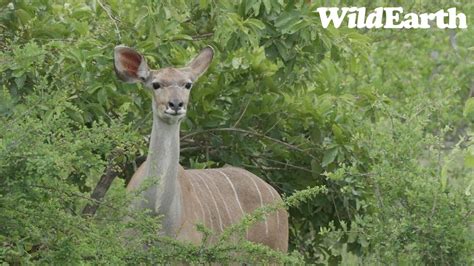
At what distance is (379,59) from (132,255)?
18.6 feet

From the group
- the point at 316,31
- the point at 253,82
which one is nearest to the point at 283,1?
the point at 316,31

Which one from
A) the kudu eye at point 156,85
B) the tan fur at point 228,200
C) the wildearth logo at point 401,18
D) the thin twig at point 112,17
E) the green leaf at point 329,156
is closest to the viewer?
the kudu eye at point 156,85

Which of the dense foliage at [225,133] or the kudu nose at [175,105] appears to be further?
the kudu nose at [175,105]

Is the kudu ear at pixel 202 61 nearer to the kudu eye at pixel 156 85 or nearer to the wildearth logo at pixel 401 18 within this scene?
the kudu eye at pixel 156 85

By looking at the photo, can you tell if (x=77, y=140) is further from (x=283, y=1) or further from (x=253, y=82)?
(x=253, y=82)

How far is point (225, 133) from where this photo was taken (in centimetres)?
794

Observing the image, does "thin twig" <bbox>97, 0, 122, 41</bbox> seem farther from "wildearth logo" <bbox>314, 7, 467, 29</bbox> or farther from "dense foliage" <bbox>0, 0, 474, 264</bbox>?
"wildearth logo" <bbox>314, 7, 467, 29</bbox>

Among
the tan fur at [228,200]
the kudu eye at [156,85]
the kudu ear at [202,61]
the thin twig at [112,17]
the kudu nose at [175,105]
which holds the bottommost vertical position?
the tan fur at [228,200]

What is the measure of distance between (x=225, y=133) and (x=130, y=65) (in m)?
1.18

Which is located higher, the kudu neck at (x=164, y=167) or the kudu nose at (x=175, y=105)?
the kudu nose at (x=175, y=105)

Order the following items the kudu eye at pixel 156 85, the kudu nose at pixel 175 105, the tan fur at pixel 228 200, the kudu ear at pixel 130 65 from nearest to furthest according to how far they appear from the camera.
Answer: the kudu nose at pixel 175 105
the kudu eye at pixel 156 85
the kudu ear at pixel 130 65
the tan fur at pixel 228 200

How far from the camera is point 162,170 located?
21.6 feet

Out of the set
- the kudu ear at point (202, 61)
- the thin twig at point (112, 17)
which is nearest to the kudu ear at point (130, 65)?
the kudu ear at point (202, 61)

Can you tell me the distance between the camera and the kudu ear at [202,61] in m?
7.04
